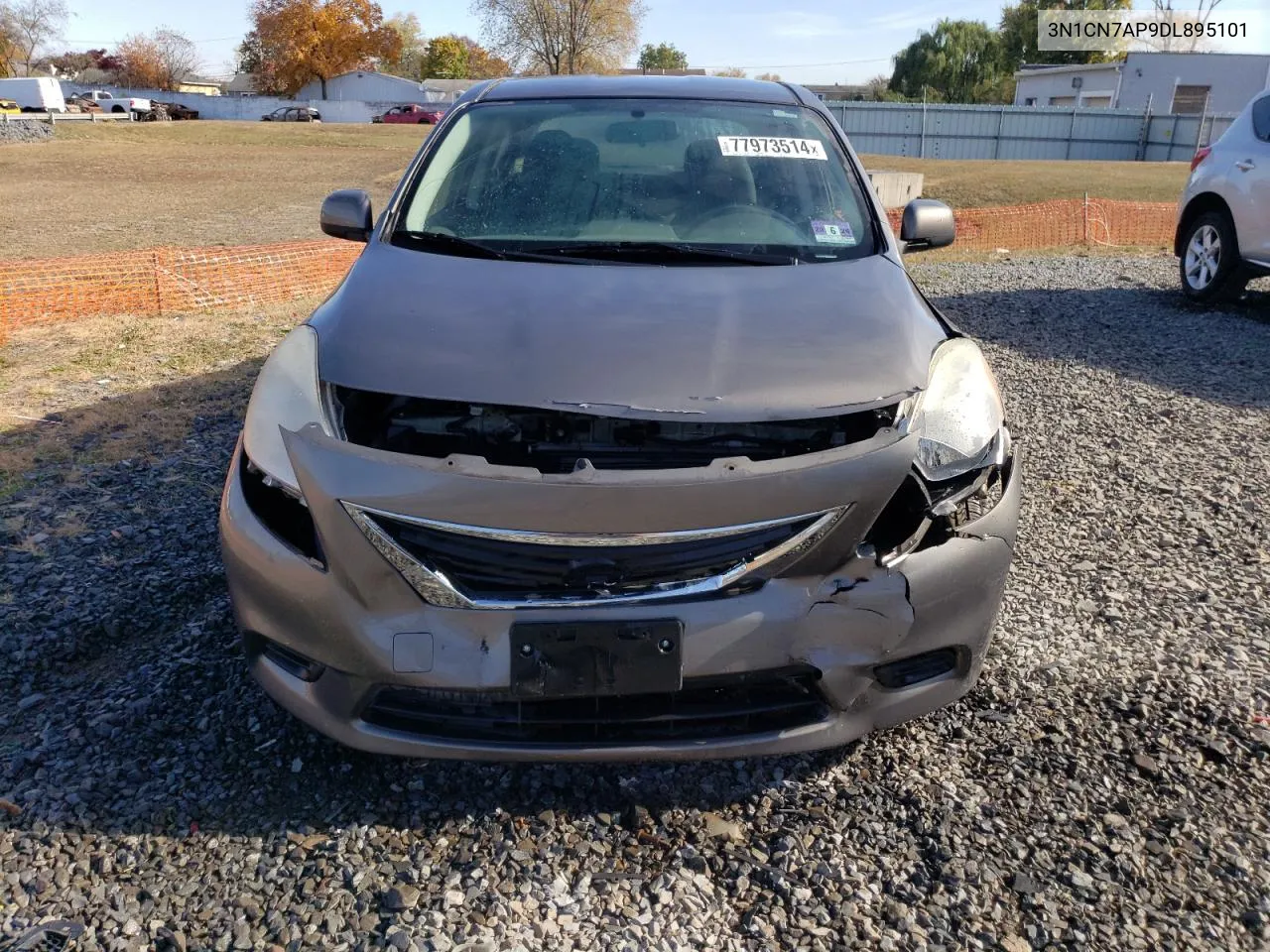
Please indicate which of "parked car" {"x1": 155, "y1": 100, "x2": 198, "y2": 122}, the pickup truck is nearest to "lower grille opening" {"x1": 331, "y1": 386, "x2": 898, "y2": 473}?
the pickup truck

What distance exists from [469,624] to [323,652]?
0.37 m

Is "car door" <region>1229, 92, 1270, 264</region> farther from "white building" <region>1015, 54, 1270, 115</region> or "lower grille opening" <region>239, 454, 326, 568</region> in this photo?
"white building" <region>1015, 54, 1270, 115</region>

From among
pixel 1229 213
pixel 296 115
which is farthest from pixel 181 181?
pixel 296 115

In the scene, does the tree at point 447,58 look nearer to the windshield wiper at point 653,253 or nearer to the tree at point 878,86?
the tree at point 878,86

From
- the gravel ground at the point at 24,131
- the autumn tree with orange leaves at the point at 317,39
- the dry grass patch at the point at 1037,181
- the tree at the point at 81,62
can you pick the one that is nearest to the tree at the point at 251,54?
the autumn tree with orange leaves at the point at 317,39

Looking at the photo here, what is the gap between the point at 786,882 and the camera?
83.6 inches

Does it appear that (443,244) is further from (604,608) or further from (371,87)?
(371,87)

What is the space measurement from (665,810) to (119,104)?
73.3 meters

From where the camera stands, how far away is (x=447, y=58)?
95688 millimetres

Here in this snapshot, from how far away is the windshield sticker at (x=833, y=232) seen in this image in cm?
323

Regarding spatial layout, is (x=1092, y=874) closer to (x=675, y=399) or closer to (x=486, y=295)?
(x=675, y=399)

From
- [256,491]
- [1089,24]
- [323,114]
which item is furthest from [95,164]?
[1089,24]

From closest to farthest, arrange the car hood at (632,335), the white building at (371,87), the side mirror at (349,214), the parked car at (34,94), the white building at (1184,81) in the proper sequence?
the car hood at (632,335)
the side mirror at (349,214)
the white building at (1184,81)
the parked car at (34,94)
the white building at (371,87)

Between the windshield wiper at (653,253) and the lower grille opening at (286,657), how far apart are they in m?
1.47
